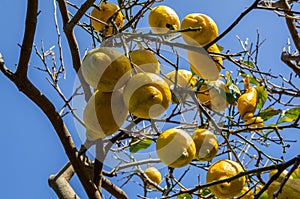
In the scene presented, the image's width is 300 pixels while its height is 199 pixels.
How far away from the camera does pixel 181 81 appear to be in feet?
4.15

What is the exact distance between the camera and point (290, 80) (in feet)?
6.53

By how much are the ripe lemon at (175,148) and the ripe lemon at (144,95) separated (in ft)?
0.29

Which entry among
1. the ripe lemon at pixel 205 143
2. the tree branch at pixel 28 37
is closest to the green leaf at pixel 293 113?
the ripe lemon at pixel 205 143

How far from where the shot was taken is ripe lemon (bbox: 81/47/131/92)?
900 millimetres

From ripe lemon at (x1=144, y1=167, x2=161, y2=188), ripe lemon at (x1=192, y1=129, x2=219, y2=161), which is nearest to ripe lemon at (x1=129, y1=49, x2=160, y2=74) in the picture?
ripe lemon at (x1=192, y1=129, x2=219, y2=161)

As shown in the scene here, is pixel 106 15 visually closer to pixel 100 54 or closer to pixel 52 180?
pixel 100 54

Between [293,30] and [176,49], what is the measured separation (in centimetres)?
79

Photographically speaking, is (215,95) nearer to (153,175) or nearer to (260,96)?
(260,96)

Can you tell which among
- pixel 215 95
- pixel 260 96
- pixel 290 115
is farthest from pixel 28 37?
pixel 290 115

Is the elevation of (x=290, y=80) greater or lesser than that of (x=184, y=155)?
greater

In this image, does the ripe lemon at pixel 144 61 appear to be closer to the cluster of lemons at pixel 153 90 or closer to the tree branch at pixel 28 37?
the cluster of lemons at pixel 153 90

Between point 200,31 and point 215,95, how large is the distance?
0.26m

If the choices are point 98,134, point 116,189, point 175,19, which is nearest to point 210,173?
point 98,134

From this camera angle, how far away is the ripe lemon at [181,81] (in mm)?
1145
